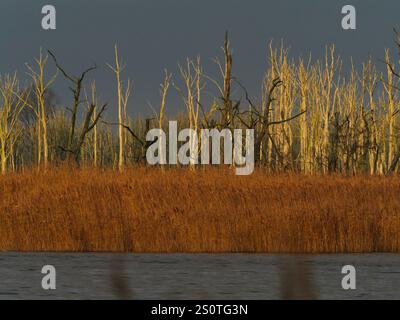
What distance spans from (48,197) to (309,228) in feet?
19.0

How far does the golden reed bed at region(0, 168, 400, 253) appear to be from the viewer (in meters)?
18.1

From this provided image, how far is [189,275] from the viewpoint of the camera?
14.0m

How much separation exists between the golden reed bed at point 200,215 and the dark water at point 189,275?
2.97 ft

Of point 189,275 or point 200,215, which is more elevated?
point 200,215

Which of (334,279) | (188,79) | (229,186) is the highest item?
(188,79)

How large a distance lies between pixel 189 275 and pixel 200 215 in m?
4.69

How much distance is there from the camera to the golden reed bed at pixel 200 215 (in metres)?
A: 18.1

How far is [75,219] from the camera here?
19.0 metres

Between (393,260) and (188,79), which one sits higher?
(188,79)

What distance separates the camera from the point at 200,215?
Answer: 61.3 ft

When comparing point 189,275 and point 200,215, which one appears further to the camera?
point 200,215

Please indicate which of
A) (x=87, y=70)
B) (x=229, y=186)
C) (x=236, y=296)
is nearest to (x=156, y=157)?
(x=87, y=70)
